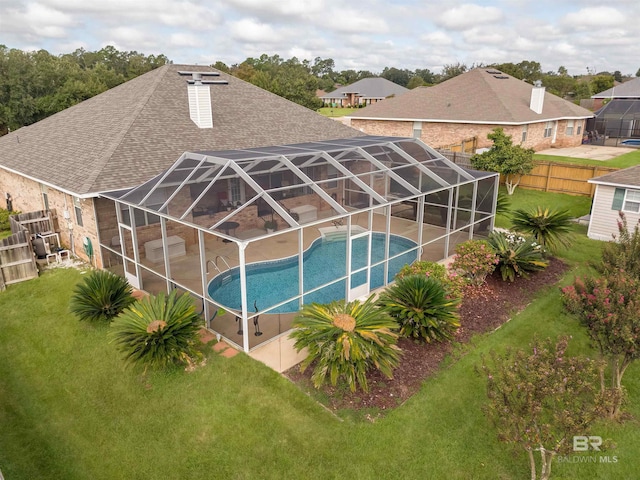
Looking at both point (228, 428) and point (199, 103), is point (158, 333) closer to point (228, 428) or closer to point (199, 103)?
point (228, 428)

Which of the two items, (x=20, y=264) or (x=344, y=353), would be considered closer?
(x=344, y=353)

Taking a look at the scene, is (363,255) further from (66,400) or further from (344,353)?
(66,400)

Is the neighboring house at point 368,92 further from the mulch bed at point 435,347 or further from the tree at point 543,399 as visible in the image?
the tree at point 543,399

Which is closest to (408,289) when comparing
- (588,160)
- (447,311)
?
(447,311)

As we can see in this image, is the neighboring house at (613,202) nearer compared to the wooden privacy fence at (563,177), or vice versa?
the neighboring house at (613,202)

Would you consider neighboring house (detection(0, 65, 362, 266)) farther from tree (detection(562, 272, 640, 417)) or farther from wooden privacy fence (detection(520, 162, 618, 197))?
wooden privacy fence (detection(520, 162, 618, 197))

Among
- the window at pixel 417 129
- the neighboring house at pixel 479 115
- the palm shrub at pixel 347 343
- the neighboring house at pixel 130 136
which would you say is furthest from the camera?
the window at pixel 417 129

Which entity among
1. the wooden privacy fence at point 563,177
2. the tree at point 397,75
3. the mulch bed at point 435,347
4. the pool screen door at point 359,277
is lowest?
the mulch bed at point 435,347

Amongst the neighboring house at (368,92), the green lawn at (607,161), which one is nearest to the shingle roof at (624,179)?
the green lawn at (607,161)
